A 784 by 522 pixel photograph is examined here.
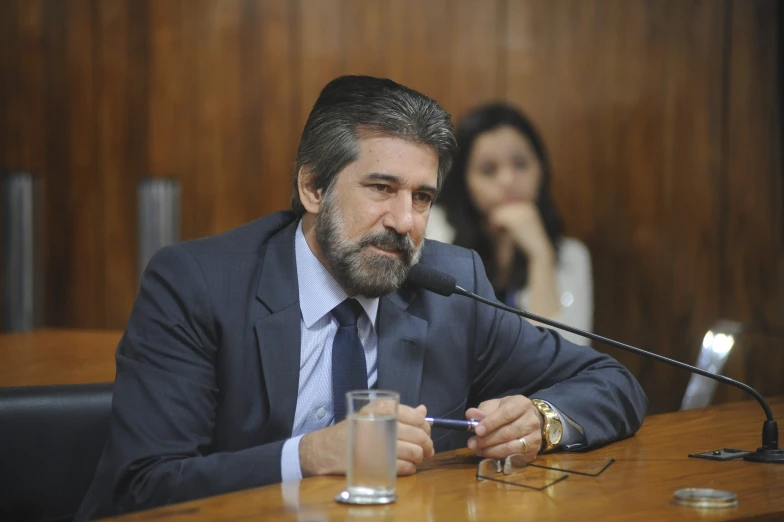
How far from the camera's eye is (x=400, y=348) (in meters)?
1.82

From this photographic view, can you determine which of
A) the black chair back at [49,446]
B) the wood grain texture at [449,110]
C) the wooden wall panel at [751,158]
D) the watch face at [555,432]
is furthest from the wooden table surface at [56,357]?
the wooden wall panel at [751,158]

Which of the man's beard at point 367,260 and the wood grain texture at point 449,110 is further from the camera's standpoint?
the wood grain texture at point 449,110

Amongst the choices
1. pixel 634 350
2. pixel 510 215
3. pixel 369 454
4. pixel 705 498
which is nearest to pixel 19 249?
pixel 510 215

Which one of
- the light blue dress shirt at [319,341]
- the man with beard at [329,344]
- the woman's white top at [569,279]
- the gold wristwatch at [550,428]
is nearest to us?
→ the man with beard at [329,344]

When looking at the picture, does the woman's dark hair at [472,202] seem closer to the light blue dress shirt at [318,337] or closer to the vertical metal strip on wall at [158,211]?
the vertical metal strip on wall at [158,211]

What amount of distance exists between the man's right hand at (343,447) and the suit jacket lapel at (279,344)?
260 mm

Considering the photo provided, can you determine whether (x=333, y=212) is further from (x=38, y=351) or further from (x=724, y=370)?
(x=724, y=370)

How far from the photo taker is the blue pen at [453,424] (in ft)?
4.79

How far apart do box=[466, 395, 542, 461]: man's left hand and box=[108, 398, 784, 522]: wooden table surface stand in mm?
26

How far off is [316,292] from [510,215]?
211 centimetres

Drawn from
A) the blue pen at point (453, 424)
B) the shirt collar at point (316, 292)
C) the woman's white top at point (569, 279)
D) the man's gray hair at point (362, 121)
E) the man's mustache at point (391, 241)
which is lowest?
the woman's white top at point (569, 279)

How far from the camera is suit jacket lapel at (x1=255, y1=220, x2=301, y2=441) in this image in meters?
1.69

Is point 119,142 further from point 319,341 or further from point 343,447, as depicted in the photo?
point 343,447

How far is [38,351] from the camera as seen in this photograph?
89.6 inches
